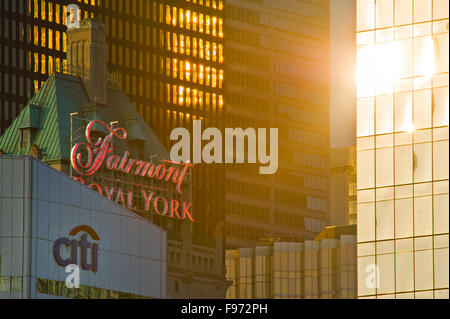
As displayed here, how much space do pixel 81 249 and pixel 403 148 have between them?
139ft

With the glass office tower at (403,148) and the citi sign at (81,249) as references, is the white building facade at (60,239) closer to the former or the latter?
the citi sign at (81,249)

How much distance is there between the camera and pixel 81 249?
140 metres

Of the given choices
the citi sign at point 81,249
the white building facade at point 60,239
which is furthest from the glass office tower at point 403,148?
the citi sign at point 81,249

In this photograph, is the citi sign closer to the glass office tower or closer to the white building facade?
the white building facade

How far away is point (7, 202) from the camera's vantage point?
134m

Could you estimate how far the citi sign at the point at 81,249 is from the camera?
5364 inches

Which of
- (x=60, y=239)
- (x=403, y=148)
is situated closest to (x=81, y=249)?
(x=60, y=239)

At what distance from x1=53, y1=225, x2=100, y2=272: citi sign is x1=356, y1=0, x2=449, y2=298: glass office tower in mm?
36573

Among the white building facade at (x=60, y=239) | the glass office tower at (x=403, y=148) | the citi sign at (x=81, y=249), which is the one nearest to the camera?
the glass office tower at (x=403, y=148)

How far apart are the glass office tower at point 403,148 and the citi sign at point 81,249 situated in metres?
36.6

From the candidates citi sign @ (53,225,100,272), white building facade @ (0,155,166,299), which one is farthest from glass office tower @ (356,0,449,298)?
citi sign @ (53,225,100,272)

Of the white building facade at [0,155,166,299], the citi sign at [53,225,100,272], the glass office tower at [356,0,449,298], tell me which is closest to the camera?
the glass office tower at [356,0,449,298]

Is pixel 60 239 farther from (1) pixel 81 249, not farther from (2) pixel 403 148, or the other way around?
(2) pixel 403 148

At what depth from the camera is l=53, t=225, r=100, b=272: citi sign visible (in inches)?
5364
